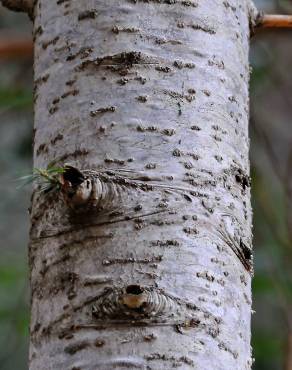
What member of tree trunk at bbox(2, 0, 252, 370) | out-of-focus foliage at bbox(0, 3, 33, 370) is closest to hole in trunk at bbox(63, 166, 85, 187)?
tree trunk at bbox(2, 0, 252, 370)

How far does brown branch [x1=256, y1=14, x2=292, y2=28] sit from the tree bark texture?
0.14 m

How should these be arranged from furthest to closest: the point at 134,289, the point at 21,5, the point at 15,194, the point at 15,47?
1. the point at 15,194
2. the point at 15,47
3. the point at 21,5
4. the point at 134,289

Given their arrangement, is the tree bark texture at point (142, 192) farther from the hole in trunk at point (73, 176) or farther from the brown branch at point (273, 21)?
the brown branch at point (273, 21)

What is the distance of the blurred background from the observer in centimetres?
301

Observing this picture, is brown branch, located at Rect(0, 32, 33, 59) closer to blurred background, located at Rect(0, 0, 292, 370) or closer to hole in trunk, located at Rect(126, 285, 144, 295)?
blurred background, located at Rect(0, 0, 292, 370)

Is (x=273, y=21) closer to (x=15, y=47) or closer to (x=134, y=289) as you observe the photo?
(x=134, y=289)

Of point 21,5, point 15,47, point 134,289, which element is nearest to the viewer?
point 134,289

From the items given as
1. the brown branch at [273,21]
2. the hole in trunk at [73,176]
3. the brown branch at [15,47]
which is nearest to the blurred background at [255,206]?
the brown branch at [15,47]

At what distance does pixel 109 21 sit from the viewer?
1.18 m

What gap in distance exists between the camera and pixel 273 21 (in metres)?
1.40

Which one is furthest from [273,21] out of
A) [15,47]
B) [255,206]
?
[255,206]

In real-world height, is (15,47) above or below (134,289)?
above

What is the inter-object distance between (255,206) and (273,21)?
6.58ft

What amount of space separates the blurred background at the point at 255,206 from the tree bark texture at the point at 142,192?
1365 millimetres
